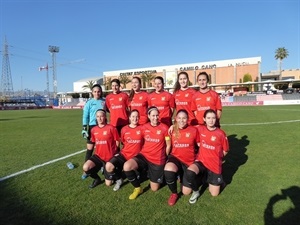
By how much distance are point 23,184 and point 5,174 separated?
893 millimetres

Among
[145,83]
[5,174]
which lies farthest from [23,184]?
Result: [145,83]

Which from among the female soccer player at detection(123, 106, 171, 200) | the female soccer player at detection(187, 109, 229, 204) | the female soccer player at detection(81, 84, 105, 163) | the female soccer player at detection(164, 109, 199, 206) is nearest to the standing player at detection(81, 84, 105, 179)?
the female soccer player at detection(81, 84, 105, 163)

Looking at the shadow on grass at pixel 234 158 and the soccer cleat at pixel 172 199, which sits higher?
the soccer cleat at pixel 172 199

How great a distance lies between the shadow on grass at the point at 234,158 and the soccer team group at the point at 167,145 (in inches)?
29.1

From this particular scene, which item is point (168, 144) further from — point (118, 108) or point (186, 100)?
point (118, 108)

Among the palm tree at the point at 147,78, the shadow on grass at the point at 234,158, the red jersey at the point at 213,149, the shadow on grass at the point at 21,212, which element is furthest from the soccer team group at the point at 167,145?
the palm tree at the point at 147,78

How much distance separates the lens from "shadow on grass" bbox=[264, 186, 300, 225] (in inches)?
126

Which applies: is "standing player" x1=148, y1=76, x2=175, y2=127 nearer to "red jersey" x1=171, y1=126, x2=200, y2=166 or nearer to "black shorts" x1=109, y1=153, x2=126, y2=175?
"red jersey" x1=171, y1=126, x2=200, y2=166

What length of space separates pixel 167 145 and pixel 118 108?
59.4 inches

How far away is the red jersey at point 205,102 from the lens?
494 centimetres

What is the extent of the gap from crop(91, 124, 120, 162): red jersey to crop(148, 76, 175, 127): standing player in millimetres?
999

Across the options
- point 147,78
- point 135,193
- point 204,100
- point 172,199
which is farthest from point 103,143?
point 147,78

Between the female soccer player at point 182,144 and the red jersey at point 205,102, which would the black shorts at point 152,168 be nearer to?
the female soccer player at point 182,144

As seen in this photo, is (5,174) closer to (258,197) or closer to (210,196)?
(210,196)
